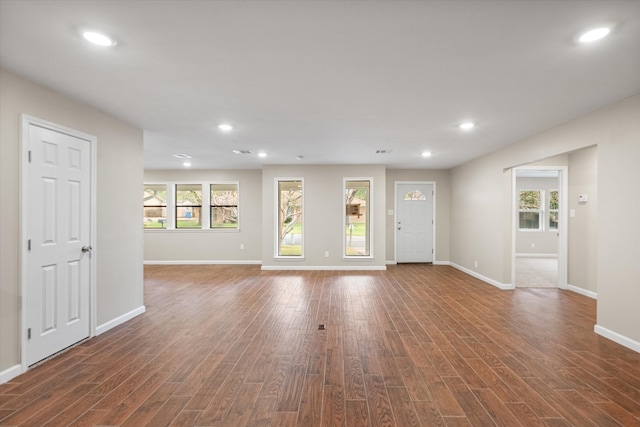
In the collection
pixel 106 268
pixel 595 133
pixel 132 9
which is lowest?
pixel 106 268

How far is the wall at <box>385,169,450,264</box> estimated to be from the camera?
810 centimetres

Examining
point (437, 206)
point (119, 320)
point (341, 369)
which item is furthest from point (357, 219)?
point (119, 320)

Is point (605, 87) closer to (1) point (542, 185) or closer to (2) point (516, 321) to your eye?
(2) point (516, 321)

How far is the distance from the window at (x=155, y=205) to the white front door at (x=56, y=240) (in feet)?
17.1

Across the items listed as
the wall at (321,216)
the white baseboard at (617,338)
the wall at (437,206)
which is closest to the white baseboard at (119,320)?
the wall at (321,216)

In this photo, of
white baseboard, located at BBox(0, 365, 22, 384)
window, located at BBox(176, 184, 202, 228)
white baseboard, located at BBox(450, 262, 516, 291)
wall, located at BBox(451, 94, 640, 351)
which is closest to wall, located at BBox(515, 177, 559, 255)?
white baseboard, located at BBox(450, 262, 516, 291)

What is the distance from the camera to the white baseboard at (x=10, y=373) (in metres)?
2.41

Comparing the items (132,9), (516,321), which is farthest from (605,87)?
(132,9)

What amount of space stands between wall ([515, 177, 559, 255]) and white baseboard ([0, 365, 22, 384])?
11115 millimetres

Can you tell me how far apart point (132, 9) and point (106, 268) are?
2.94 metres

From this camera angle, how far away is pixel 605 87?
2799mm

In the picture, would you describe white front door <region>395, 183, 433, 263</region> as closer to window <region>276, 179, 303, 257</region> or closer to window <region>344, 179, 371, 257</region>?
window <region>344, 179, 371, 257</region>

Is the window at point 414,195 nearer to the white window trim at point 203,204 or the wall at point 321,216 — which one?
the wall at point 321,216

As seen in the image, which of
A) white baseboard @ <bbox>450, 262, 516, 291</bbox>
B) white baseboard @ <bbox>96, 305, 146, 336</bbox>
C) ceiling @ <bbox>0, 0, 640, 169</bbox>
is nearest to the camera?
ceiling @ <bbox>0, 0, 640, 169</bbox>
